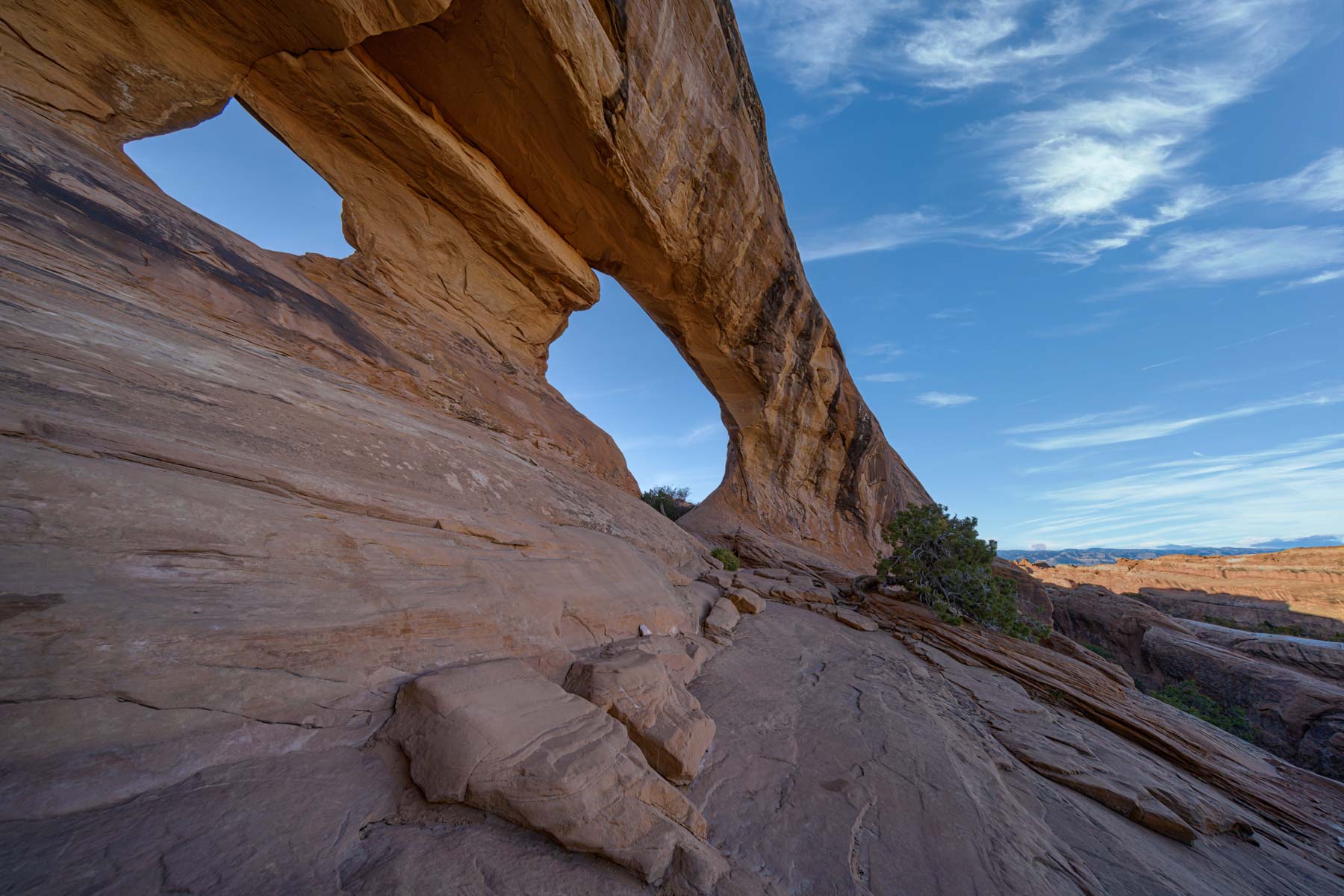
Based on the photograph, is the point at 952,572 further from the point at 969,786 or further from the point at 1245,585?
the point at 1245,585

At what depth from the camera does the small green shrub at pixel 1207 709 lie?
539 inches

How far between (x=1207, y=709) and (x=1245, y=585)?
102ft

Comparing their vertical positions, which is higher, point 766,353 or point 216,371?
point 766,353

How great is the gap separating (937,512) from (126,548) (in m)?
13.8

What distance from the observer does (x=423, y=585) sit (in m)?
3.39

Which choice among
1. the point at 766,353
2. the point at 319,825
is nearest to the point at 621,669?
the point at 319,825

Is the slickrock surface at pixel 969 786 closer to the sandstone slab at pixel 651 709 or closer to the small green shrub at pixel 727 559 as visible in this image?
the sandstone slab at pixel 651 709

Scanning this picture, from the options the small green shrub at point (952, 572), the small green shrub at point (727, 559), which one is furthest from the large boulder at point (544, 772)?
the small green shrub at point (727, 559)

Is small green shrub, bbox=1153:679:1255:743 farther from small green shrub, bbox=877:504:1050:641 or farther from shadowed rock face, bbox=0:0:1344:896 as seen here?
small green shrub, bbox=877:504:1050:641

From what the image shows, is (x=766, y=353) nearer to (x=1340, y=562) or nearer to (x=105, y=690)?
(x=105, y=690)

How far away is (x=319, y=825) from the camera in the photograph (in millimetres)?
1979

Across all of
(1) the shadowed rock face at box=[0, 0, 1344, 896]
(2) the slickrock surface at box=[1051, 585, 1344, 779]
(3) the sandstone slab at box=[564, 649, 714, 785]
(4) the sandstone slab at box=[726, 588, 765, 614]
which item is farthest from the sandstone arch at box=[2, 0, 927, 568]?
(2) the slickrock surface at box=[1051, 585, 1344, 779]

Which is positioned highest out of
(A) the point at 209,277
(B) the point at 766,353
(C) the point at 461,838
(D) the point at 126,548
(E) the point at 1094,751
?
(B) the point at 766,353

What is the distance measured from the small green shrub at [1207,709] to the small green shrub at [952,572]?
789 cm
